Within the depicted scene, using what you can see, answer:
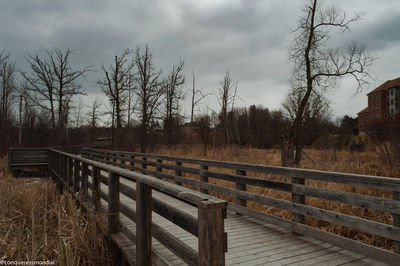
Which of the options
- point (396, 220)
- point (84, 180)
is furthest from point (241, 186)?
point (84, 180)

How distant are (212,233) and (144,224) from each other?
1.32 meters

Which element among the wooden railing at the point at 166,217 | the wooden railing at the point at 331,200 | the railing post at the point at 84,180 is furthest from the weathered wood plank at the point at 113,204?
the wooden railing at the point at 331,200

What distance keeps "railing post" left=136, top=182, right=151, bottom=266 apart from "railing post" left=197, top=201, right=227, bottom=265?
1166 mm

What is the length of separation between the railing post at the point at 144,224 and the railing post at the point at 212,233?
1.17m

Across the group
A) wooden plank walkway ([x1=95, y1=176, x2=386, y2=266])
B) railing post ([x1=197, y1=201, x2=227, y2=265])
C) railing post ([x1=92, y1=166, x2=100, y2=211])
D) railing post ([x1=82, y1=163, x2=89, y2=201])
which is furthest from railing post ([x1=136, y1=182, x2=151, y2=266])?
railing post ([x1=82, y1=163, x2=89, y2=201])

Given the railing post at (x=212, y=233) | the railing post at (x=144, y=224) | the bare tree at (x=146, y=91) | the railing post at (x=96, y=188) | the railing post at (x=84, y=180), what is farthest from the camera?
the bare tree at (x=146, y=91)

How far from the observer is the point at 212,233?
6.21 feet

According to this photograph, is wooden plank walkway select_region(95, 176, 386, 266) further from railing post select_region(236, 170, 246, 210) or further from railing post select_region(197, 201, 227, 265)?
railing post select_region(197, 201, 227, 265)

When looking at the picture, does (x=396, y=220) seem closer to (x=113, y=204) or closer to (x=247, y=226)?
(x=247, y=226)

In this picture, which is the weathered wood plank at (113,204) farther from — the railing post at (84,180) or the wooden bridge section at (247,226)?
the railing post at (84,180)

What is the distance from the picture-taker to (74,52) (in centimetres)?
2359

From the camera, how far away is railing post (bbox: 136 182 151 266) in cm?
294

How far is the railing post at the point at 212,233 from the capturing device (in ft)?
6.18

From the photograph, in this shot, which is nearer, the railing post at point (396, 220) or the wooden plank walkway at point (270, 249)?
Result: the railing post at point (396, 220)
